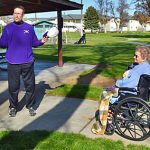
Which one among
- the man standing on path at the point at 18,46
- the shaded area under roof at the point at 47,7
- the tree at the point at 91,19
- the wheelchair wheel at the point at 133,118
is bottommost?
the tree at the point at 91,19

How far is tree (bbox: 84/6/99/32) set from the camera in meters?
100

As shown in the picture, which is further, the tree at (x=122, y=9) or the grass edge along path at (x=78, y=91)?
the tree at (x=122, y=9)

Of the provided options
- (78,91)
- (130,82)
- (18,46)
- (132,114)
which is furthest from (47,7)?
(132,114)

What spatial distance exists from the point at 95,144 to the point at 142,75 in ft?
4.12

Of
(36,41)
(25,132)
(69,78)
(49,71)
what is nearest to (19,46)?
(36,41)

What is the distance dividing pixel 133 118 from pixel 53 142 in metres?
1.19

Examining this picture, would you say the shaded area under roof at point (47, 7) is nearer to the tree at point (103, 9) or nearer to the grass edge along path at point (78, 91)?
the grass edge along path at point (78, 91)

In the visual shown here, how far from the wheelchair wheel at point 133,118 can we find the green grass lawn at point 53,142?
0.31 meters

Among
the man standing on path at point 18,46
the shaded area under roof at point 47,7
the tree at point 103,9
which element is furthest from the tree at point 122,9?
the man standing on path at point 18,46

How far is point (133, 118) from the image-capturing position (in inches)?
214

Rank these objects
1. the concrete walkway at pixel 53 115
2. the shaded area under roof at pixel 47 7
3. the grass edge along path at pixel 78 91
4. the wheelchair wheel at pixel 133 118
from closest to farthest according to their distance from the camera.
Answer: the wheelchair wheel at pixel 133 118 < the concrete walkway at pixel 53 115 < the grass edge along path at pixel 78 91 < the shaded area under roof at pixel 47 7

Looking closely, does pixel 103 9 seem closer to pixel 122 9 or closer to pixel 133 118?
pixel 122 9

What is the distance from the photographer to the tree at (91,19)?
100250 mm

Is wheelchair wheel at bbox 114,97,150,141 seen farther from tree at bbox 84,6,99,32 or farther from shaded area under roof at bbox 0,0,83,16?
tree at bbox 84,6,99,32
